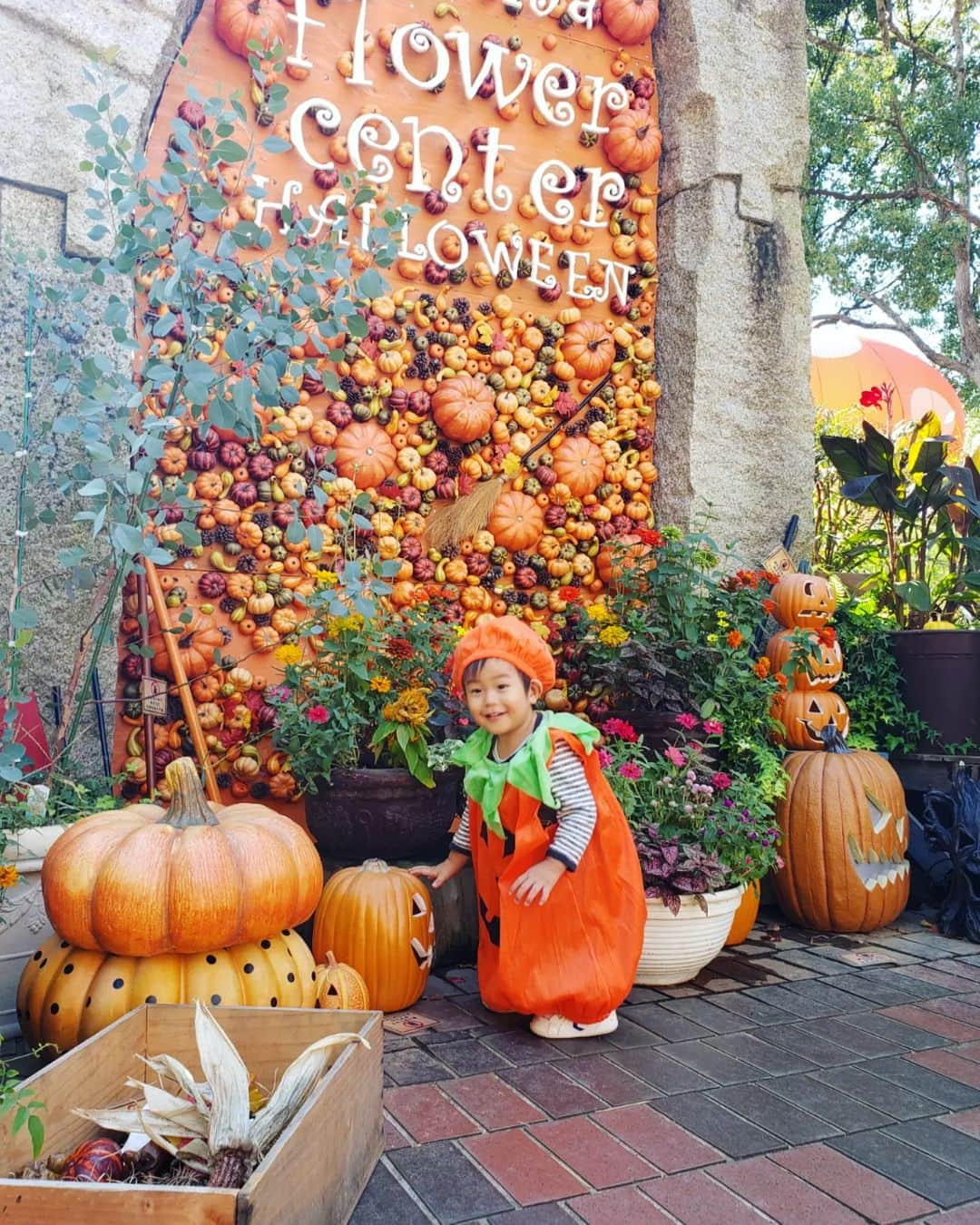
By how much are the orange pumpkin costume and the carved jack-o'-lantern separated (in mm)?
1642

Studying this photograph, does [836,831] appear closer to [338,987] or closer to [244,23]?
[338,987]

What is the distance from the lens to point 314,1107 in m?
1.82

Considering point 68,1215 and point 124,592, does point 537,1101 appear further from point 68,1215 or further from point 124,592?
point 124,592

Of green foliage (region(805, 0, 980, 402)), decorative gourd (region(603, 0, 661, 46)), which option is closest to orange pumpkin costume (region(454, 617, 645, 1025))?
decorative gourd (region(603, 0, 661, 46))

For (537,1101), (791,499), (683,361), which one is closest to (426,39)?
(683,361)

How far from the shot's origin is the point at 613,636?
173 inches

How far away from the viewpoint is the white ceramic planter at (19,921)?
2.88 metres

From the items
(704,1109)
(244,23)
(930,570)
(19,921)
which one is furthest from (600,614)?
(244,23)

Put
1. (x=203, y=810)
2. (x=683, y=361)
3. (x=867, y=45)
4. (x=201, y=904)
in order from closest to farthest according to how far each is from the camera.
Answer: (x=201, y=904)
(x=203, y=810)
(x=683, y=361)
(x=867, y=45)

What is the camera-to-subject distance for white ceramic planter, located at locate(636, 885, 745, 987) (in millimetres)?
3502

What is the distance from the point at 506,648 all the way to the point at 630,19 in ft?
12.4

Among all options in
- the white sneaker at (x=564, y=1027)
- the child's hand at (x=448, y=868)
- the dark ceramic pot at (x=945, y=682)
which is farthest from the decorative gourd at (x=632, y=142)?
the white sneaker at (x=564, y=1027)

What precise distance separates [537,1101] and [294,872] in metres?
0.87

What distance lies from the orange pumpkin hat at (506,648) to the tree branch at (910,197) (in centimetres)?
989
